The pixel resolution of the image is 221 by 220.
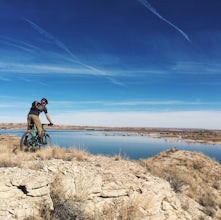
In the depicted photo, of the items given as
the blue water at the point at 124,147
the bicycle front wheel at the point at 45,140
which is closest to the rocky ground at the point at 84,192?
the bicycle front wheel at the point at 45,140

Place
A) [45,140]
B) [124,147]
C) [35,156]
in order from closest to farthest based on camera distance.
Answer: [35,156]
[45,140]
[124,147]

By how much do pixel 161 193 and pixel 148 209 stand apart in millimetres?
1116

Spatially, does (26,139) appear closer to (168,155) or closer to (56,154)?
(56,154)

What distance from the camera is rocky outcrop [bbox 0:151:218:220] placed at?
896cm

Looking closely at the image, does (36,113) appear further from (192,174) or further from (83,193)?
(192,174)

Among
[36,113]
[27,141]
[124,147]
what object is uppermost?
[36,113]

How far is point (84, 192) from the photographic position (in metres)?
10.1

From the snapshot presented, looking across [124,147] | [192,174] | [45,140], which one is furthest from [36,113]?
[124,147]

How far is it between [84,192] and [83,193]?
0.06 meters

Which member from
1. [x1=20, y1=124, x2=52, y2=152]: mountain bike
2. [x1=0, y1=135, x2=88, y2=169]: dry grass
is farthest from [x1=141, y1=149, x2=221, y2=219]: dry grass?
[x1=20, y1=124, x2=52, y2=152]: mountain bike

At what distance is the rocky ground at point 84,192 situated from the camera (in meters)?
9.05

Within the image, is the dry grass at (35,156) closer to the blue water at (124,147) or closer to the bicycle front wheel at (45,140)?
the bicycle front wheel at (45,140)

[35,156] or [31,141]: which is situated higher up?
[31,141]

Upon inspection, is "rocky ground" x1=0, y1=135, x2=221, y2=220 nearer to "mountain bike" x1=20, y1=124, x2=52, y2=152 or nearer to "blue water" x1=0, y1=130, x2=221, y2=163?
"mountain bike" x1=20, y1=124, x2=52, y2=152
